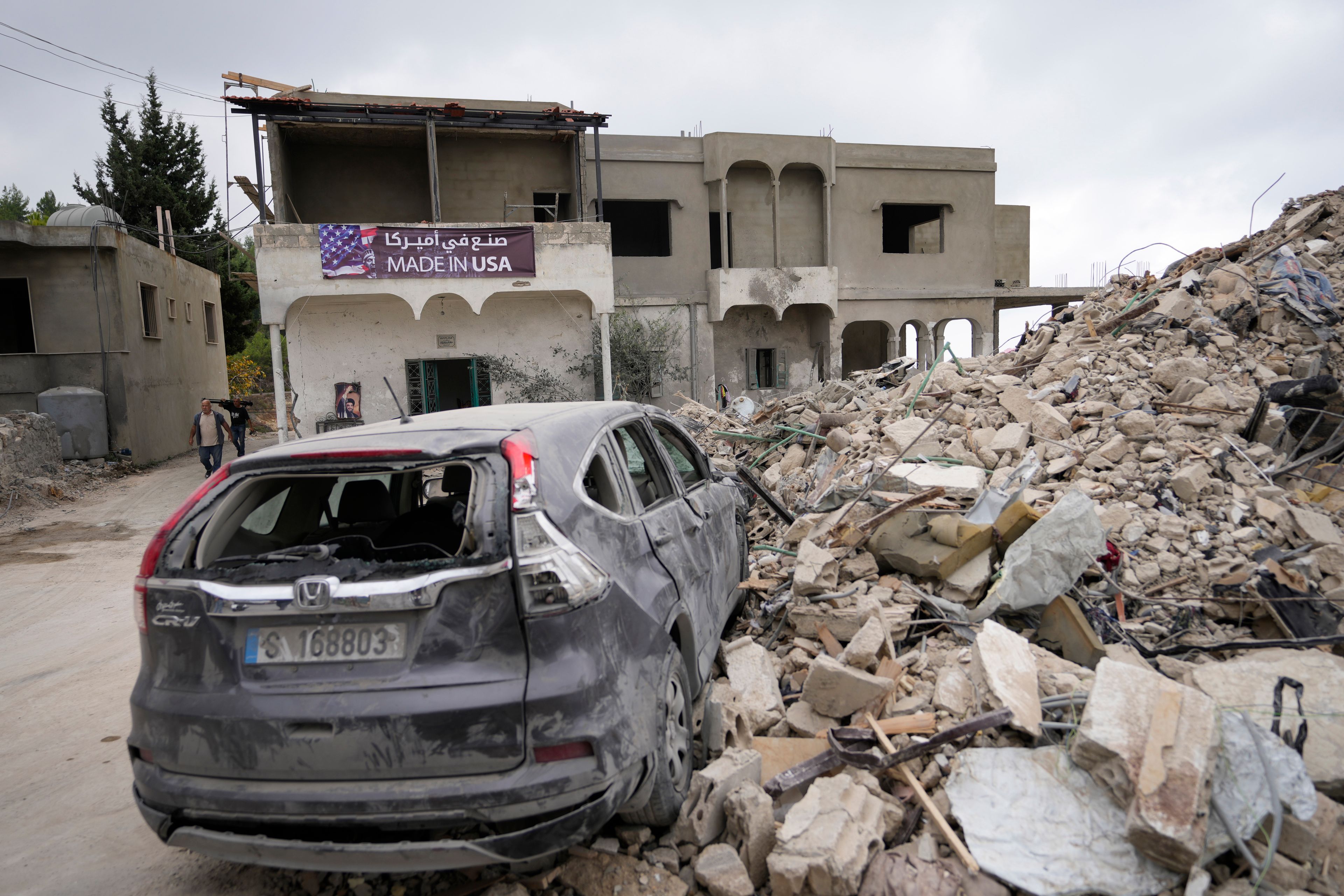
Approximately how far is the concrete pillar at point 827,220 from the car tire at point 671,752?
65.7 feet

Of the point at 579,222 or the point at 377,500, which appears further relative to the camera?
the point at 579,222

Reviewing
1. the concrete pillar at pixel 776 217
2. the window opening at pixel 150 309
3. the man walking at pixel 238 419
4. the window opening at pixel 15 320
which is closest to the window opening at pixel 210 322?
the window opening at pixel 150 309

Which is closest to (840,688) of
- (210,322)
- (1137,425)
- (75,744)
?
(75,744)

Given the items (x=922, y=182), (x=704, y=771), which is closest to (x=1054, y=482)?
(x=704, y=771)

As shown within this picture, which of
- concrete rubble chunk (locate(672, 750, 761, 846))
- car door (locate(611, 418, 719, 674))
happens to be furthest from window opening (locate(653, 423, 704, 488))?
concrete rubble chunk (locate(672, 750, 761, 846))

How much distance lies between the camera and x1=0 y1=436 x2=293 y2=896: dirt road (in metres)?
2.95

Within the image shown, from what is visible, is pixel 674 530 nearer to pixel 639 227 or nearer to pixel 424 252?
pixel 424 252

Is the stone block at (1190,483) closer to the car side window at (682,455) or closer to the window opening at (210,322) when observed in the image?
the car side window at (682,455)

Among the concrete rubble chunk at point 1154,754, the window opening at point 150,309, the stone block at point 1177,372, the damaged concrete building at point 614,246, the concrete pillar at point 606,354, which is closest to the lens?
the concrete rubble chunk at point 1154,754

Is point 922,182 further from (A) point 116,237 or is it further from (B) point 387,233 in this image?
(A) point 116,237

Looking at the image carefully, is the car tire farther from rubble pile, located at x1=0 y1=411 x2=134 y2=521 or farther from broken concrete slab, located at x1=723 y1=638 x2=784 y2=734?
rubble pile, located at x1=0 y1=411 x2=134 y2=521

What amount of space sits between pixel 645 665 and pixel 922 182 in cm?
2302

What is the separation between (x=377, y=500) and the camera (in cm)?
372

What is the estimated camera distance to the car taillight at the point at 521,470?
2.46m
